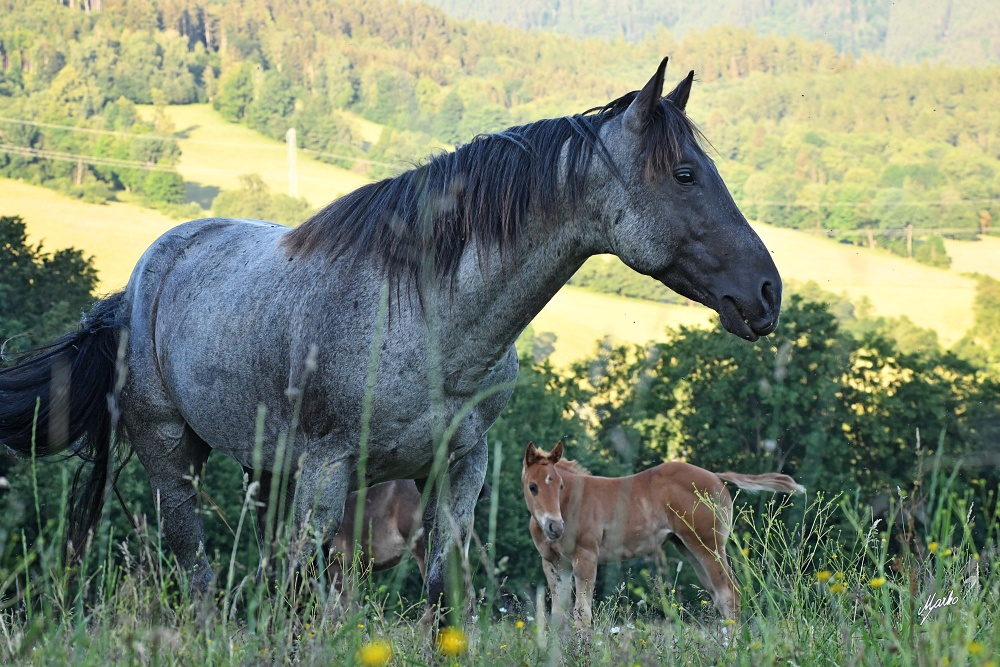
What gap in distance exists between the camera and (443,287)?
3.57 meters

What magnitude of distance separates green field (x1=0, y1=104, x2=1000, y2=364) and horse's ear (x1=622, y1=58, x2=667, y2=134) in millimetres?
48060

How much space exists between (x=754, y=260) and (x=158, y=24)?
10827 cm

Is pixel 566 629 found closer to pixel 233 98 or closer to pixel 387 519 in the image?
pixel 387 519

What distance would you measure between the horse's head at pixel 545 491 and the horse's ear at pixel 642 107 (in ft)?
17.7

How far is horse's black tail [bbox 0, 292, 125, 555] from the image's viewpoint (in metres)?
4.60

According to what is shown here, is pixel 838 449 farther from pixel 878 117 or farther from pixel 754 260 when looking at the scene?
pixel 878 117

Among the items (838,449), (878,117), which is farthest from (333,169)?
(838,449)

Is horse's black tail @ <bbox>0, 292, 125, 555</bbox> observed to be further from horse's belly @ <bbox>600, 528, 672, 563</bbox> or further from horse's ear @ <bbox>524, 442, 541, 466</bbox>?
horse's belly @ <bbox>600, 528, 672, 563</bbox>

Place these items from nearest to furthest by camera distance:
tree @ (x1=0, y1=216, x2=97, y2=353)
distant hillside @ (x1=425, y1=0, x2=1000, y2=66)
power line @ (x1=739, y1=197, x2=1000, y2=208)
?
tree @ (x1=0, y1=216, x2=97, y2=353) → power line @ (x1=739, y1=197, x2=1000, y2=208) → distant hillside @ (x1=425, y1=0, x2=1000, y2=66)

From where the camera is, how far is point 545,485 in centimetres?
873

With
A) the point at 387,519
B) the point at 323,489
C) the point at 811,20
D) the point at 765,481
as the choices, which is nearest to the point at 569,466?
the point at 387,519

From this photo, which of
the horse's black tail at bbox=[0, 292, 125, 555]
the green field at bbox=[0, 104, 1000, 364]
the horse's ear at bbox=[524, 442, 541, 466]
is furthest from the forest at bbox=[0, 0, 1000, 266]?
the horse's black tail at bbox=[0, 292, 125, 555]

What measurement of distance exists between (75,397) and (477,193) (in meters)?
2.22

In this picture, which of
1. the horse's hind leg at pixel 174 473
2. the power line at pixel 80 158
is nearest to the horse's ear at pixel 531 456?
the horse's hind leg at pixel 174 473
